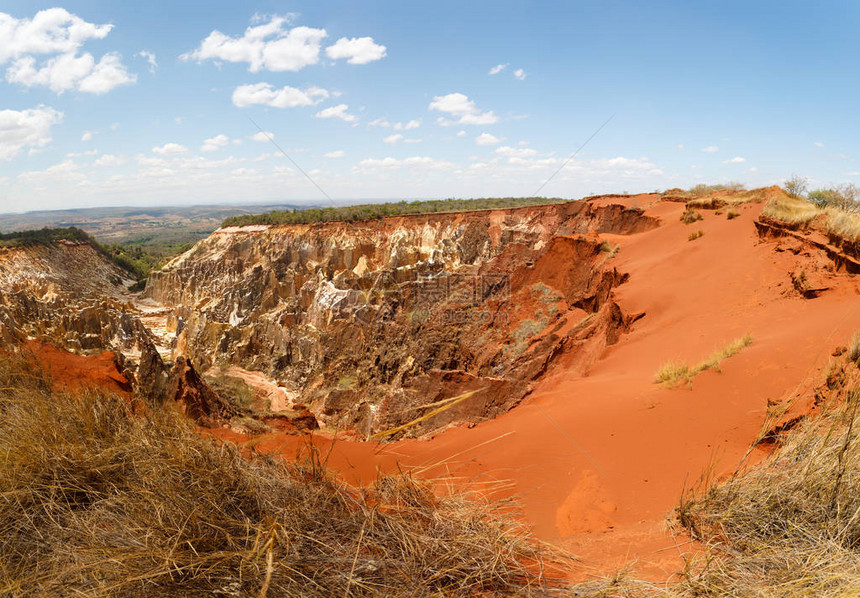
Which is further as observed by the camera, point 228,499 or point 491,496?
point 491,496

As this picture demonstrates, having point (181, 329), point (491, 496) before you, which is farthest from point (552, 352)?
point (181, 329)

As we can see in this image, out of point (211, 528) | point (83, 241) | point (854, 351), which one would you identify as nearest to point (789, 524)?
point (211, 528)

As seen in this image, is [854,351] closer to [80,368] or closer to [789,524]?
[789,524]

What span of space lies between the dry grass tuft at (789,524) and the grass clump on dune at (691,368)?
3495mm

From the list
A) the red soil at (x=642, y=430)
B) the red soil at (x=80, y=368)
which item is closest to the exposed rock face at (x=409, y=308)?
the red soil at (x=642, y=430)

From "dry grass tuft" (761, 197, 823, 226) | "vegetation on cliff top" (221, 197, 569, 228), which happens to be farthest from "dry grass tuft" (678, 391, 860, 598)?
"vegetation on cliff top" (221, 197, 569, 228)

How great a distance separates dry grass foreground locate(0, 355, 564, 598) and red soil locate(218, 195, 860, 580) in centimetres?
85

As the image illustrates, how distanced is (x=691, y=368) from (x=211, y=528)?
724 cm

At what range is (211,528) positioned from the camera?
225 cm

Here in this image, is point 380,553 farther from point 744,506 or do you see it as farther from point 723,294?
point 723,294

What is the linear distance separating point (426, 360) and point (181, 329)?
18.8 m

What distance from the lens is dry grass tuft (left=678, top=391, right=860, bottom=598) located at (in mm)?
2104

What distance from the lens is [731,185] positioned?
22.3 m

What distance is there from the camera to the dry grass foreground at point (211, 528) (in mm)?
1949
